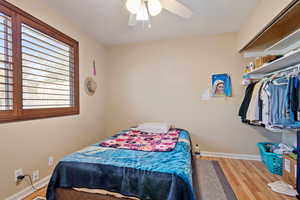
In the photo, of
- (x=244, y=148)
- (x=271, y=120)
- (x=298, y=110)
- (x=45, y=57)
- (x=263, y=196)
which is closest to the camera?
(x=298, y=110)

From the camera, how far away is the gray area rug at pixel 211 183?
5.78ft

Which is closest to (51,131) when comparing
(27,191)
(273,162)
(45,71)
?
(27,191)

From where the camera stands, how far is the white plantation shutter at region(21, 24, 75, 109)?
1.86m

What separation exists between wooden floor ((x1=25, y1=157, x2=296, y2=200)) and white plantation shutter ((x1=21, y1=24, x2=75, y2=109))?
1189 millimetres

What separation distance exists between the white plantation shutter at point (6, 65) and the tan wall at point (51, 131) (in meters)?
0.23

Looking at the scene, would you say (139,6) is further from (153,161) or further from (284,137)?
(284,137)

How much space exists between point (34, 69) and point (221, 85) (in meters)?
3.08

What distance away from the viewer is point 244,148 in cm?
290

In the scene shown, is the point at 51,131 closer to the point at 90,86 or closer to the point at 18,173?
the point at 18,173

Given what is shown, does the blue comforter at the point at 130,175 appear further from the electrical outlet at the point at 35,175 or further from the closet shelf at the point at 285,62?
the closet shelf at the point at 285,62

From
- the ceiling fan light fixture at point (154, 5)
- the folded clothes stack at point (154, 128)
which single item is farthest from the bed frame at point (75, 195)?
the ceiling fan light fixture at point (154, 5)

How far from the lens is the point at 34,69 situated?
6.38 feet

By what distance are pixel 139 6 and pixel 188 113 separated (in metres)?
2.19

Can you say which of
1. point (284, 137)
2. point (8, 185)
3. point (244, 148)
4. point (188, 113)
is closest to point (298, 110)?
point (284, 137)
